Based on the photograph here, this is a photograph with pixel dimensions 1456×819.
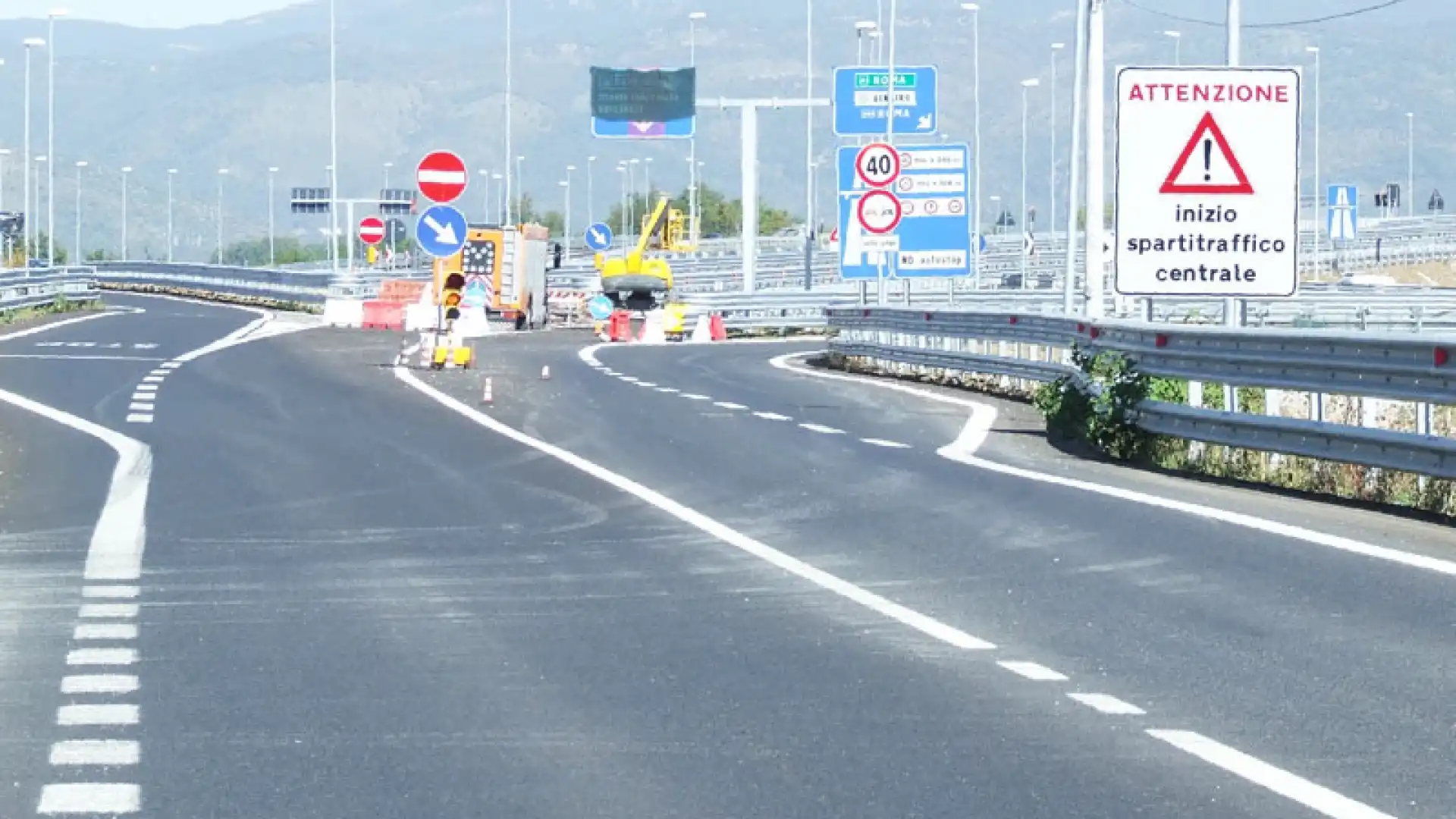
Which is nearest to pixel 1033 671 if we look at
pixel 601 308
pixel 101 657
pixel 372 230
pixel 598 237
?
pixel 101 657

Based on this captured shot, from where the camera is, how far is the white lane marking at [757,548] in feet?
39.1

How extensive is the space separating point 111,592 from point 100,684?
2903 mm

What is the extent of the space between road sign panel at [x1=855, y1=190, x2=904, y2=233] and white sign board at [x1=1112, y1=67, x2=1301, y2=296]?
17.3 m

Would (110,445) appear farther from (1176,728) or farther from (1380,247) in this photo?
(1380,247)

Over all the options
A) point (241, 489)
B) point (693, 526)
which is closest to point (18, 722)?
point (693, 526)

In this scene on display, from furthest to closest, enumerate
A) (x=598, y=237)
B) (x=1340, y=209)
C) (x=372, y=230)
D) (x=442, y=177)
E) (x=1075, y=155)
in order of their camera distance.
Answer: (x=598, y=237) → (x=372, y=230) → (x=1340, y=209) → (x=1075, y=155) → (x=442, y=177)

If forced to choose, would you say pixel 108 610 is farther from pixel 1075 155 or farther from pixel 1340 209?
pixel 1340 209

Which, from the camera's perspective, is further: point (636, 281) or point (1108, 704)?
point (636, 281)

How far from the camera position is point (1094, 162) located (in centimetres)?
3200

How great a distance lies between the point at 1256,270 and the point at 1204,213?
1.97 feet

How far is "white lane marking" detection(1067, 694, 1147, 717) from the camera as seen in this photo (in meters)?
9.76

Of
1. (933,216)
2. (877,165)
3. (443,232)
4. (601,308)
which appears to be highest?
(877,165)

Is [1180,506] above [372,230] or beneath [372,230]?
beneath

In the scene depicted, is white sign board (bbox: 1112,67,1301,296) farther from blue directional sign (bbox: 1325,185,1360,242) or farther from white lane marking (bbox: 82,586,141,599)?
blue directional sign (bbox: 1325,185,1360,242)
